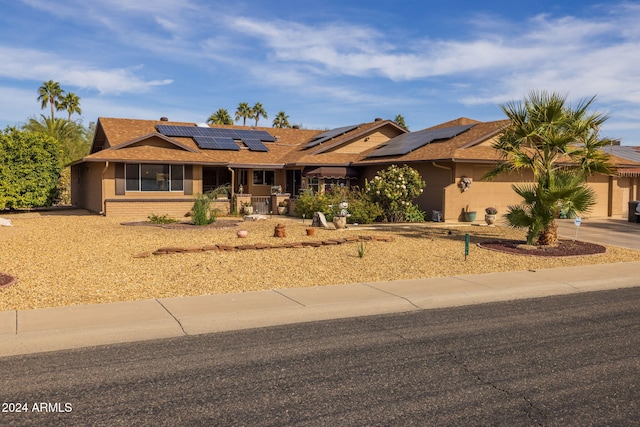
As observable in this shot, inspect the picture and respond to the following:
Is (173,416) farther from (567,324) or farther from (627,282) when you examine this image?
(627,282)

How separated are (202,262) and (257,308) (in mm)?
4344

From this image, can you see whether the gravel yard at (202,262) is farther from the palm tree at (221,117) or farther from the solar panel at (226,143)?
the palm tree at (221,117)

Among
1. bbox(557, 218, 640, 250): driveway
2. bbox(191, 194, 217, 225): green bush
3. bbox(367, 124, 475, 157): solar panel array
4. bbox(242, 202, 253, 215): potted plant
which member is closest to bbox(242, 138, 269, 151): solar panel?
bbox(242, 202, 253, 215): potted plant

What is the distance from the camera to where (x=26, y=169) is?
28.0 meters

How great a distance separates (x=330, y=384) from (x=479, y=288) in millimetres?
5534

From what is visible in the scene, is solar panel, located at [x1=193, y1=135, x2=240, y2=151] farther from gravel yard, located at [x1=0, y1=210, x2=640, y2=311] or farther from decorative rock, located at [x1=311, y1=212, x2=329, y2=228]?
gravel yard, located at [x1=0, y1=210, x2=640, y2=311]

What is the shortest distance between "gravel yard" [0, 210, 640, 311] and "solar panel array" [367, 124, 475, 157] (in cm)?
841

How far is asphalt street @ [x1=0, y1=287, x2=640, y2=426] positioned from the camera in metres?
4.68

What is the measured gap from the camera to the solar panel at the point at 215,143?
2892 centimetres

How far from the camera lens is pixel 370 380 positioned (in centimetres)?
550

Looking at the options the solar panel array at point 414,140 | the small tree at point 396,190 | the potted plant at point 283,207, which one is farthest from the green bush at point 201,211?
the solar panel array at point 414,140

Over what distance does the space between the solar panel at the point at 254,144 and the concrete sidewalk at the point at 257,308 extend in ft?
68.7

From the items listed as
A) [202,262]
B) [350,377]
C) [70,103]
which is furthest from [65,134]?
[350,377]

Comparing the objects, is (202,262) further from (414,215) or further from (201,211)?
(414,215)
